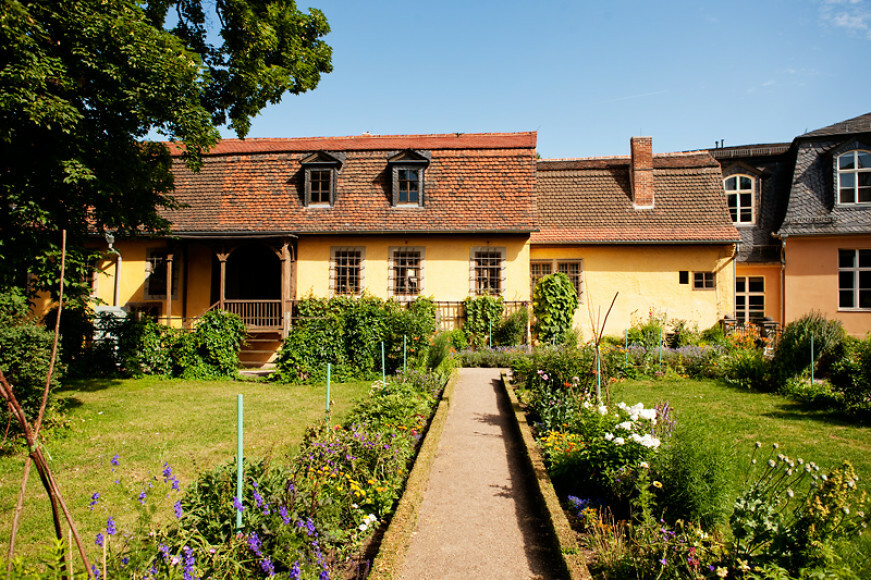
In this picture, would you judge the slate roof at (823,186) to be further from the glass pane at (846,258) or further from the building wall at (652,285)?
the building wall at (652,285)

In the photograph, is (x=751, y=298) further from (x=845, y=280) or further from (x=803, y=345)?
(x=803, y=345)

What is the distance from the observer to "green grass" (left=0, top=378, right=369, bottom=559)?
5137 mm

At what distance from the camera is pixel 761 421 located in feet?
28.0

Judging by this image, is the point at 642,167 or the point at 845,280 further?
the point at 642,167

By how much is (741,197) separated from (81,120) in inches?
876

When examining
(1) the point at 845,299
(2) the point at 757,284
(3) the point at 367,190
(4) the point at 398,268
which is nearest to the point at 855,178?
(1) the point at 845,299

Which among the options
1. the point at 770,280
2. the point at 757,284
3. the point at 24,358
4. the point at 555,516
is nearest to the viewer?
the point at 555,516

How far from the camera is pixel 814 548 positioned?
3.29 metres

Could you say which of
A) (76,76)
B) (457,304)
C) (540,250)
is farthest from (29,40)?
(540,250)

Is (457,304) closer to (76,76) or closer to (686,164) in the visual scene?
(686,164)

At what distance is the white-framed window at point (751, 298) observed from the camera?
20078 millimetres

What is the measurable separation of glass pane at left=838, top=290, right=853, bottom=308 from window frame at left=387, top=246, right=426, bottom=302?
572 inches

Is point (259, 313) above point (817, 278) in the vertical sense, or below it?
below

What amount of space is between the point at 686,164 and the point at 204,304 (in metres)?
18.2
